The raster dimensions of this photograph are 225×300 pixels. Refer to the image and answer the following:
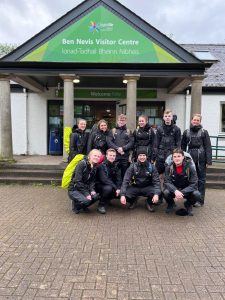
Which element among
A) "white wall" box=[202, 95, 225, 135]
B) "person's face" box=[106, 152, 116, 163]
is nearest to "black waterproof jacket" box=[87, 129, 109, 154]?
"person's face" box=[106, 152, 116, 163]

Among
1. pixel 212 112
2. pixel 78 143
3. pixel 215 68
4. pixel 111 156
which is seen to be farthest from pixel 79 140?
pixel 215 68

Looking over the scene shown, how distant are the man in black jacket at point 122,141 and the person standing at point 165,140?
0.57m

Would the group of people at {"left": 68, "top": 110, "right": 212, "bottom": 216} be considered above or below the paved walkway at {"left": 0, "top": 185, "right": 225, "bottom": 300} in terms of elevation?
above

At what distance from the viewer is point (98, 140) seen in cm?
668

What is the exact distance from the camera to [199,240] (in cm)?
459

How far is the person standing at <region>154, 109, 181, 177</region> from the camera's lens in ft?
20.8

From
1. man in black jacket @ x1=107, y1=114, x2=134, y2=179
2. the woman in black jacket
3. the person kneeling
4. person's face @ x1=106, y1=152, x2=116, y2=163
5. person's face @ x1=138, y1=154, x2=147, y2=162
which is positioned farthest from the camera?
the woman in black jacket

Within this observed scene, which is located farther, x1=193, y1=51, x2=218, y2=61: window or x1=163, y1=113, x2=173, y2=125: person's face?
x1=193, y1=51, x2=218, y2=61: window

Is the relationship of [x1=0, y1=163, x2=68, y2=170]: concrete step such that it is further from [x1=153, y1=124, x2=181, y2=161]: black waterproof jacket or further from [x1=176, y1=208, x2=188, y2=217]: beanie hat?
[x1=176, y1=208, x2=188, y2=217]: beanie hat

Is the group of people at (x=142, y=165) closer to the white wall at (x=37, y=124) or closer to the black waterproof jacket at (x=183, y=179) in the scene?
the black waterproof jacket at (x=183, y=179)

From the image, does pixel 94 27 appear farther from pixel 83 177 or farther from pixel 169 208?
pixel 169 208

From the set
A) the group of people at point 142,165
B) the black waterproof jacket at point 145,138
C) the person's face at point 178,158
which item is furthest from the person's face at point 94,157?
the person's face at point 178,158

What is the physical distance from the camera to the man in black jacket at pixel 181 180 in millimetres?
5551

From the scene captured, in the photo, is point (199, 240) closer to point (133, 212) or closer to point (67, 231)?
point (133, 212)
